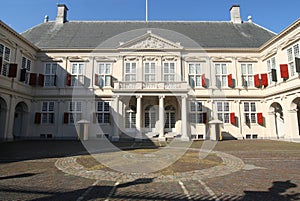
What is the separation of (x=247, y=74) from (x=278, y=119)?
18.0 ft

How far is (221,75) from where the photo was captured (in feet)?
67.6

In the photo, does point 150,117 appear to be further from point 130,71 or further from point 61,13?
point 61,13

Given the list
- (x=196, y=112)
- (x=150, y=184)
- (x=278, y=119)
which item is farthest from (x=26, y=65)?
(x=278, y=119)

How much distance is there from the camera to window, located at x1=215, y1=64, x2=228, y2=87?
67.2 feet

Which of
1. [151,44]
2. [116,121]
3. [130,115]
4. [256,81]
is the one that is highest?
[151,44]

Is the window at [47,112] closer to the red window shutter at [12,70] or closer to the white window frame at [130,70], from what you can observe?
the red window shutter at [12,70]

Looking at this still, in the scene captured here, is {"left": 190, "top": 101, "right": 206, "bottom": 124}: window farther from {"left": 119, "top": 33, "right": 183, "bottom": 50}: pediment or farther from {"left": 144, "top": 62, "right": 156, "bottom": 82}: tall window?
{"left": 119, "top": 33, "right": 183, "bottom": 50}: pediment

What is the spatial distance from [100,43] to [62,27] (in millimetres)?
7041

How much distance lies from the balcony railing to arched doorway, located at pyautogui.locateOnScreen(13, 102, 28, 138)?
32.6ft

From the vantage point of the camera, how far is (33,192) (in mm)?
4273

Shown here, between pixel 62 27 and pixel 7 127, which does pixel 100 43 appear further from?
pixel 7 127

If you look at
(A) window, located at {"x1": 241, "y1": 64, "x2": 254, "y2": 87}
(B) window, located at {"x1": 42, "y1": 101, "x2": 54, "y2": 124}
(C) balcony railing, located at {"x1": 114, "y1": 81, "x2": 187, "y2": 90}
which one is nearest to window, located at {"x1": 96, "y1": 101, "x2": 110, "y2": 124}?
(C) balcony railing, located at {"x1": 114, "y1": 81, "x2": 187, "y2": 90}

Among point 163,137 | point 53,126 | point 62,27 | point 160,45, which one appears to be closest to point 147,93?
point 163,137

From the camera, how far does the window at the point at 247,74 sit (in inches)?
805
